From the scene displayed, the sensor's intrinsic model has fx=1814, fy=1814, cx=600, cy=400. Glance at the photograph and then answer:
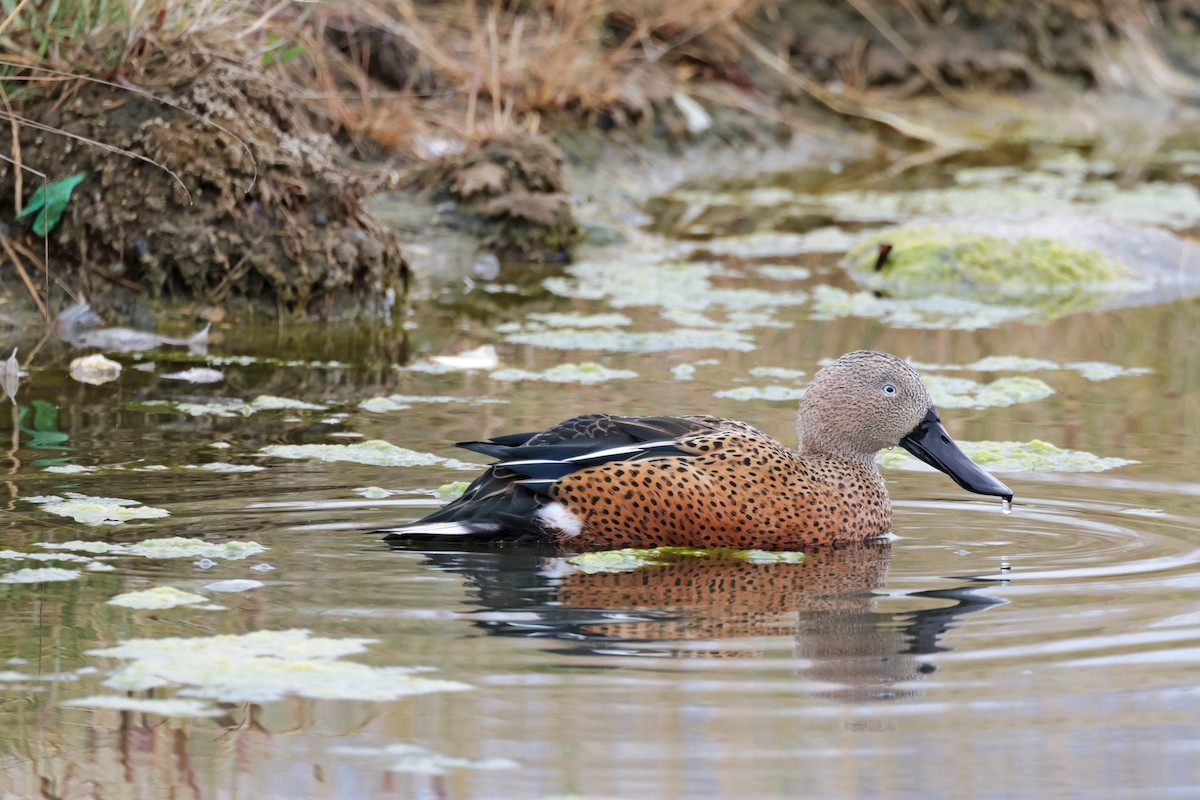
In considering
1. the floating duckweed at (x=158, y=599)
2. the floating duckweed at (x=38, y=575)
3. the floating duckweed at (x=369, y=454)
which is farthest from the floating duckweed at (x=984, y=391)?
the floating duckweed at (x=38, y=575)

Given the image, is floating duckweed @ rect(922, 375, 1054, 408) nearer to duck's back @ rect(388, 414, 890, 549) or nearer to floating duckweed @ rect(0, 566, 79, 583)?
duck's back @ rect(388, 414, 890, 549)

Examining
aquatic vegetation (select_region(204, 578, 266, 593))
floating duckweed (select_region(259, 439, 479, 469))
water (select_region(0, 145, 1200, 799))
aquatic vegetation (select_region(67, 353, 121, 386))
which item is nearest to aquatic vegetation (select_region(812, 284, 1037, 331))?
water (select_region(0, 145, 1200, 799))

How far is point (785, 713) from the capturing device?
11.3 ft

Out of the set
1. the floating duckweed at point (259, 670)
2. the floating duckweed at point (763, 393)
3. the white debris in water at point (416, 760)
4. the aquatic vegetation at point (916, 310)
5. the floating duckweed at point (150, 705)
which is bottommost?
the white debris in water at point (416, 760)

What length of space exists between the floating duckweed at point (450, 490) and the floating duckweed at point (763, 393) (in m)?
1.56

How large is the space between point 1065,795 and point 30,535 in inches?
107

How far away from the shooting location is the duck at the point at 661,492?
487 centimetres

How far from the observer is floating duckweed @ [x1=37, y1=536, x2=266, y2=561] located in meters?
4.50

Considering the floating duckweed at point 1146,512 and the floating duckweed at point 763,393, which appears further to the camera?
the floating duckweed at point 763,393

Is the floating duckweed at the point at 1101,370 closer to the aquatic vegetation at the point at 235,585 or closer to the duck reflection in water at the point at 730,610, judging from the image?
the duck reflection in water at the point at 730,610

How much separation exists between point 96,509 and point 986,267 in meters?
5.83

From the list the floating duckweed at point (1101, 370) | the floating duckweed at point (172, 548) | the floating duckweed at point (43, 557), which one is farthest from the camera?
the floating duckweed at point (1101, 370)

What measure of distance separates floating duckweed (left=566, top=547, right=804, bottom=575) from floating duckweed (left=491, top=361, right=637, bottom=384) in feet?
6.69

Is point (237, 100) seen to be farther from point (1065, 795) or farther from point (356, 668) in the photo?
point (1065, 795)
